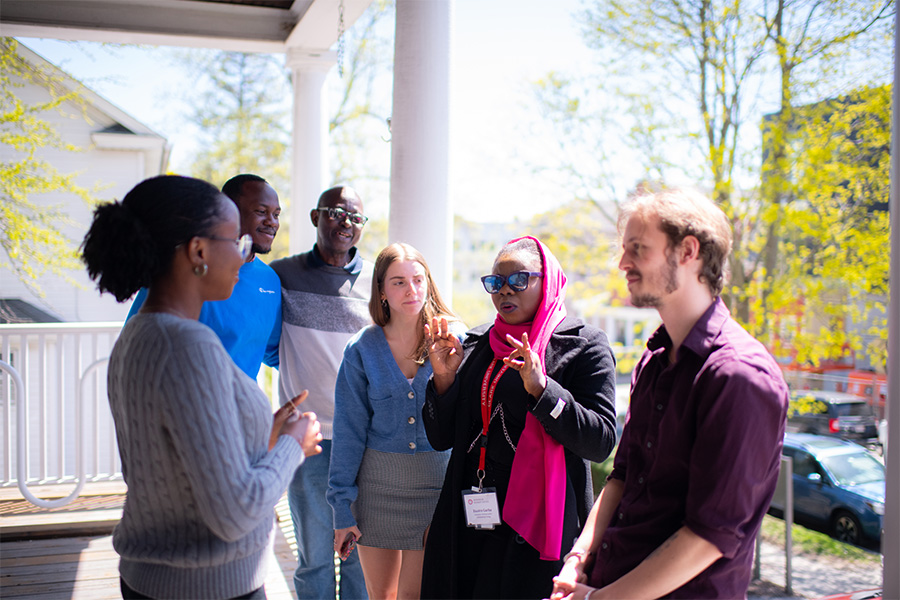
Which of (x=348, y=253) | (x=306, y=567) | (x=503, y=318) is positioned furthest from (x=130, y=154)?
(x=503, y=318)

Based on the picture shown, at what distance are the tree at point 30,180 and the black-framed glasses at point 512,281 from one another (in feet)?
19.9

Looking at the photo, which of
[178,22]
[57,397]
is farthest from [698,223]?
[57,397]

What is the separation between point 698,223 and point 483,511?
3.49 feet

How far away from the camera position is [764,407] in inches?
52.5

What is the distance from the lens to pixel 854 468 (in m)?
8.27

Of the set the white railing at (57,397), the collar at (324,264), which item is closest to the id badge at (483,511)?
the collar at (324,264)

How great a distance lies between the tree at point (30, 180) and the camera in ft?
22.1

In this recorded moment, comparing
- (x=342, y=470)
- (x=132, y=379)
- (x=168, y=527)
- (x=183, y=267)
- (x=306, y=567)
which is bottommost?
(x=306, y=567)

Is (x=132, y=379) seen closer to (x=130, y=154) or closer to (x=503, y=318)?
(x=503, y=318)

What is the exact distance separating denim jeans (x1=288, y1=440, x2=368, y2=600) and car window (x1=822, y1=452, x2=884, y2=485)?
7579 mm

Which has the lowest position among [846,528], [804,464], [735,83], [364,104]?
[846,528]

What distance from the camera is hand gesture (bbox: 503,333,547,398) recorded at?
191cm

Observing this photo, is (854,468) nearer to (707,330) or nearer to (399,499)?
(399,499)

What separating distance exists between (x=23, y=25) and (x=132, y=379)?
4.86 meters
